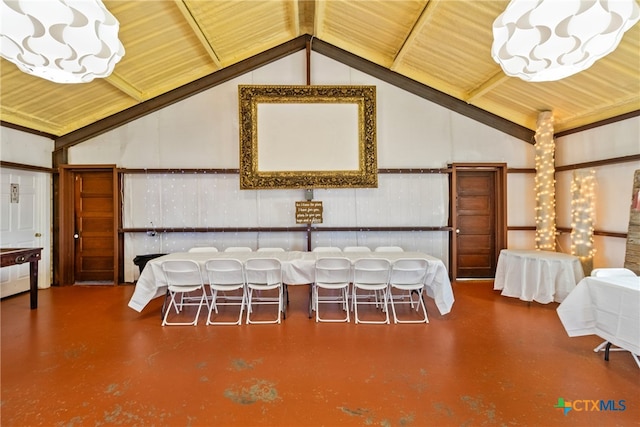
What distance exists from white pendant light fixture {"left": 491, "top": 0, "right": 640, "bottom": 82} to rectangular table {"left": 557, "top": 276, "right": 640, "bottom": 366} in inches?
76.1

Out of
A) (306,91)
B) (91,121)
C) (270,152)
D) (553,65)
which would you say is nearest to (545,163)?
(553,65)

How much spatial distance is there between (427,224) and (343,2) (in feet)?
13.2

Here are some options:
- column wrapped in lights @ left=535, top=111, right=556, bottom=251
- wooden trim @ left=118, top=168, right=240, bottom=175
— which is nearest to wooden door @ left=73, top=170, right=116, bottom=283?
wooden trim @ left=118, top=168, right=240, bottom=175

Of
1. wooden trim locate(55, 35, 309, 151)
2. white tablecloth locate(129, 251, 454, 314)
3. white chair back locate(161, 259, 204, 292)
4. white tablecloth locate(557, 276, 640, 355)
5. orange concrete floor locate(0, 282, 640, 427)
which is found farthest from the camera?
wooden trim locate(55, 35, 309, 151)

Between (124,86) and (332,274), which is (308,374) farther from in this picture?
(124,86)

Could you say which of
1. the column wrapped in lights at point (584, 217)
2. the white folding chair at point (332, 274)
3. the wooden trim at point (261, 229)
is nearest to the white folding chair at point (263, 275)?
the white folding chair at point (332, 274)

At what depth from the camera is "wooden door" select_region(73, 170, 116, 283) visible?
593 centimetres

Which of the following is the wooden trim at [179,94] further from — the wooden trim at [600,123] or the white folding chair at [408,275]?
the wooden trim at [600,123]

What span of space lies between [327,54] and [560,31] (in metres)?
4.41

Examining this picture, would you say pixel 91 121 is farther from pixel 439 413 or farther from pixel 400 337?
pixel 439 413

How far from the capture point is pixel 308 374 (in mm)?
2602

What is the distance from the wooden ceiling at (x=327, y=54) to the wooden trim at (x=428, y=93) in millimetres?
19

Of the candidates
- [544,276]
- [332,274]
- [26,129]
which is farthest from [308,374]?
[26,129]

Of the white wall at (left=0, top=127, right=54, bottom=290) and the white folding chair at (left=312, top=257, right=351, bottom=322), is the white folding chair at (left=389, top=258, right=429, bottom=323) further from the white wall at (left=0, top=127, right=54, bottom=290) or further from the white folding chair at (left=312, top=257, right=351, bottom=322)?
the white wall at (left=0, top=127, right=54, bottom=290)
